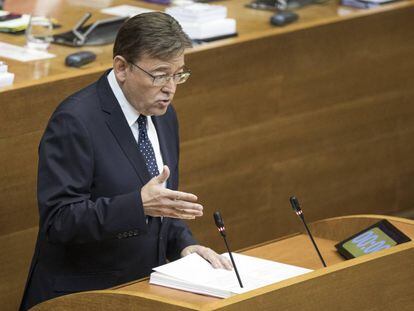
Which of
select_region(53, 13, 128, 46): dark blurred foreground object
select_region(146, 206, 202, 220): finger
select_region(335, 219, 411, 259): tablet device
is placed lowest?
select_region(53, 13, 128, 46): dark blurred foreground object

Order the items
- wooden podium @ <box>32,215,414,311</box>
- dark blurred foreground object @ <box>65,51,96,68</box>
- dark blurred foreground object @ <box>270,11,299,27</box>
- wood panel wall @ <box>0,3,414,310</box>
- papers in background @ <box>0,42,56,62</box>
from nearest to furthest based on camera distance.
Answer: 1. wooden podium @ <box>32,215,414,311</box>
2. wood panel wall @ <box>0,3,414,310</box>
3. dark blurred foreground object @ <box>65,51,96,68</box>
4. papers in background @ <box>0,42,56,62</box>
5. dark blurred foreground object @ <box>270,11,299,27</box>

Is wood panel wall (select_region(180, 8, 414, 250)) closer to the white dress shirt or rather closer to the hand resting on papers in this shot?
the white dress shirt

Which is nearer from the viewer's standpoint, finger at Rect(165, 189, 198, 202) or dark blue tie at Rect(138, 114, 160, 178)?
finger at Rect(165, 189, 198, 202)

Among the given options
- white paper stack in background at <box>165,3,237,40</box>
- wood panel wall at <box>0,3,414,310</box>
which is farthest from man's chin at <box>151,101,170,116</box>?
white paper stack in background at <box>165,3,237,40</box>

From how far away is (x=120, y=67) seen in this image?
2.90 m

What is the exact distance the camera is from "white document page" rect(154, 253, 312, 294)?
108 inches

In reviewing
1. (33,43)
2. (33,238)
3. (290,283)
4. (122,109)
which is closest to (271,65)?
(33,43)

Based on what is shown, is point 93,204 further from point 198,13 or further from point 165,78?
point 198,13

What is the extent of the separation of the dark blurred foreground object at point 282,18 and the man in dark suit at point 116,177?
5.72 feet

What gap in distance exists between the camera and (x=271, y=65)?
15.0 ft

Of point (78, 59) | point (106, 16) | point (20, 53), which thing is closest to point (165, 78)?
point (78, 59)

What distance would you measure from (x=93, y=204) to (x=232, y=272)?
38cm

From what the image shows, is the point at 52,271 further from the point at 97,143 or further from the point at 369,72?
the point at 369,72

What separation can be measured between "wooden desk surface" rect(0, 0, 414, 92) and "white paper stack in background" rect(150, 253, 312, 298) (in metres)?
1.19
